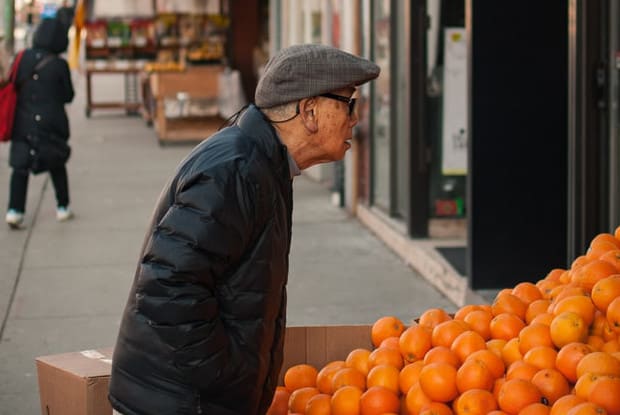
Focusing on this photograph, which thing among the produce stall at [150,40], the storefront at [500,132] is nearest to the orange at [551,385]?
the storefront at [500,132]

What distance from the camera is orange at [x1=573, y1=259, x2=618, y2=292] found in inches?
159

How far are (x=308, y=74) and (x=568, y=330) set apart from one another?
1273 mm

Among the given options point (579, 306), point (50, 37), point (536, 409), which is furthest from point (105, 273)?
point (536, 409)

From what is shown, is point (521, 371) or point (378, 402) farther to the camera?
point (378, 402)

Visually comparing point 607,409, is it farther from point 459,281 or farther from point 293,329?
point 459,281

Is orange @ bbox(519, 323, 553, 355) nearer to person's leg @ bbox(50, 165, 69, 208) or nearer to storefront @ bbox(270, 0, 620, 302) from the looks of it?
storefront @ bbox(270, 0, 620, 302)

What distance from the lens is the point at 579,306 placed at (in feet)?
12.5

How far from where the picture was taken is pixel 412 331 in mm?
4129

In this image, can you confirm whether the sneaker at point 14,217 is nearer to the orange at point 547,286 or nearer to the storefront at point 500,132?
the storefront at point 500,132

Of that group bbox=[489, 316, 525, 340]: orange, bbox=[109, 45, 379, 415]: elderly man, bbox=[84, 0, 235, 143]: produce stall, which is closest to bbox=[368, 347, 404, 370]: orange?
bbox=[489, 316, 525, 340]: orange

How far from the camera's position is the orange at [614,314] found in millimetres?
3725

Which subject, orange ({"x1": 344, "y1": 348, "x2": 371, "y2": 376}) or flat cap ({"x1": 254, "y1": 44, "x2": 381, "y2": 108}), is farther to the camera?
orange ({"x1": 344, "y1": 348, "x2": 371, "y2": 376})

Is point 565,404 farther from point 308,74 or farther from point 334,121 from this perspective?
point 308,74

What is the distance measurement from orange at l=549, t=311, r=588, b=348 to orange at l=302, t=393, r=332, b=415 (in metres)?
0.77
